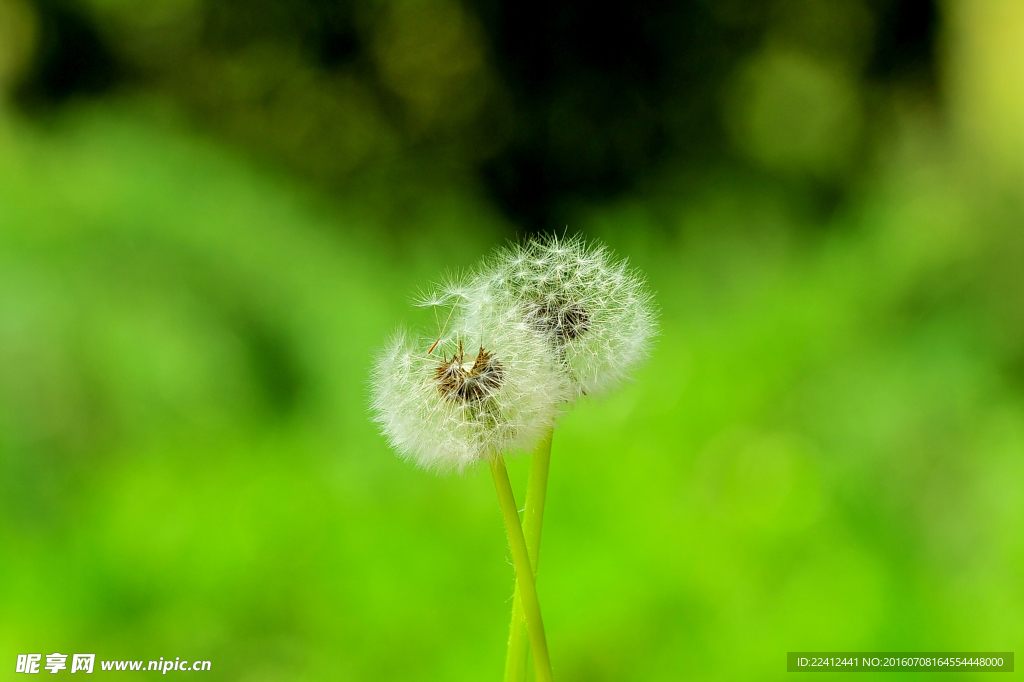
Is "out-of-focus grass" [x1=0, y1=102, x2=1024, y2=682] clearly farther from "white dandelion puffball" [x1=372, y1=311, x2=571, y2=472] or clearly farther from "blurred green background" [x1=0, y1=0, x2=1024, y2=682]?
"white dandelion puffball" [x1=372, y1=311, x2=571, y2=472]

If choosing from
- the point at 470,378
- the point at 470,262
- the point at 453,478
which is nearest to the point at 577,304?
the point at 470,378

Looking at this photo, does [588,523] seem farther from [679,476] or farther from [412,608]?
[412,608]

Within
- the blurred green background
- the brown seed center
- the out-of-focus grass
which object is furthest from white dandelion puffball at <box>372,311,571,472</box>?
the blurred green background

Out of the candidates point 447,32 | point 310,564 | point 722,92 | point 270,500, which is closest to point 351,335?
point 270,500

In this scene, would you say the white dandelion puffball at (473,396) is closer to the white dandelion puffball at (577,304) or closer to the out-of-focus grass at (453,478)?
the white dandelion puffball at (577,304)

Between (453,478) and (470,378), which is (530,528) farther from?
(453,478)

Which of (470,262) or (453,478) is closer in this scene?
(453,478)
